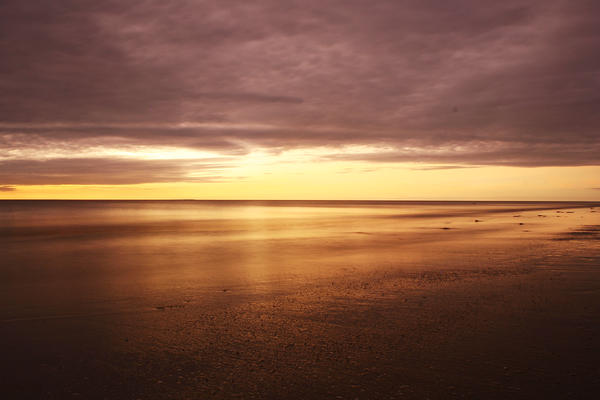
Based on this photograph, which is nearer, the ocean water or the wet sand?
the wet sand

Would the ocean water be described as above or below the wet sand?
above

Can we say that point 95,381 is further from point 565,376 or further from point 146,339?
point 565,376

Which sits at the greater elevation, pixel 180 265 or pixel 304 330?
pixel 180 265

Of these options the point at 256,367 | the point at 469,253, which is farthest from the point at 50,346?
the point at 469,253

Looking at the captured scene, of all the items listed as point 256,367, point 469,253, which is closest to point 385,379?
point 256,367

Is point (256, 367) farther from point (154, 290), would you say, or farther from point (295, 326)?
point (154, 290)

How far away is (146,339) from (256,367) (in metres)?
2.63

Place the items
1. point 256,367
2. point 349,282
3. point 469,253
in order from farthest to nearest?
1. point 469,253
2. point 349,282
3. point 256,367

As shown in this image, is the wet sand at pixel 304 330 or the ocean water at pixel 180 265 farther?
the ocean water at pixel 180 265

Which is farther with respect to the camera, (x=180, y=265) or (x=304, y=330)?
(x=180, y=265)

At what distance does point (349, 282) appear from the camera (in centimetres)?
1373

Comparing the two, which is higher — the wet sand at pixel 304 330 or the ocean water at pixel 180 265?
the ocean water at pixel 180 265

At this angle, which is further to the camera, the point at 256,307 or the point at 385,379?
the point at 256,307

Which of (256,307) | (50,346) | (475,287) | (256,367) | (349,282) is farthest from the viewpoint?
(349,282)
